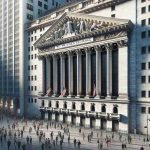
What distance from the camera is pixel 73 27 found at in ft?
279

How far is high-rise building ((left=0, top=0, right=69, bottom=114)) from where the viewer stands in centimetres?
10788

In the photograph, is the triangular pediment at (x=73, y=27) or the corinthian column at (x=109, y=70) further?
the triangular pediment at (x=73, y=27)

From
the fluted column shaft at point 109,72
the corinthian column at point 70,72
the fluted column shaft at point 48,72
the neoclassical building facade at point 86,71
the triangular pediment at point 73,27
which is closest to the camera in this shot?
the neoclassical building facade at point 86,71

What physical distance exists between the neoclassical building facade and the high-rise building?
1483cm

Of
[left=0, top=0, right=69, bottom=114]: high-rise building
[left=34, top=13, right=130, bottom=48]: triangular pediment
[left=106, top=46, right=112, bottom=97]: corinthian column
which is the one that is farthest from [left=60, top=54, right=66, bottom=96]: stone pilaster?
[left=0, top=0, right=69, bottom=114]: high-rise building

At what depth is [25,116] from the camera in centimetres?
10556

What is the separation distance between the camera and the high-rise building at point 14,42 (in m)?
108

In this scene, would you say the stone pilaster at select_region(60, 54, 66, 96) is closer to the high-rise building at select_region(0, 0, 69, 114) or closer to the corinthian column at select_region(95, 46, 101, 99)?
the corinthian column at select_region(95, 46, 101, 99)

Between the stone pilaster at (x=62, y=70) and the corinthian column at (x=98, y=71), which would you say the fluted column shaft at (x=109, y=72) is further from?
the stone pilaster at (x=62, y=70)

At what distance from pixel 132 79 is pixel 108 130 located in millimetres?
13929

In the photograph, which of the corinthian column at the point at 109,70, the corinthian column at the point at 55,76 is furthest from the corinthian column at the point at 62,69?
the corinthian column at the point at 109,70

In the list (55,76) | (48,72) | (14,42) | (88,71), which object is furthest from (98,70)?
(14,42)

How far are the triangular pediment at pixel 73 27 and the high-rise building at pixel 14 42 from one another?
14.4 m

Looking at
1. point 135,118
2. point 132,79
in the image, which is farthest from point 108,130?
point 132,79
